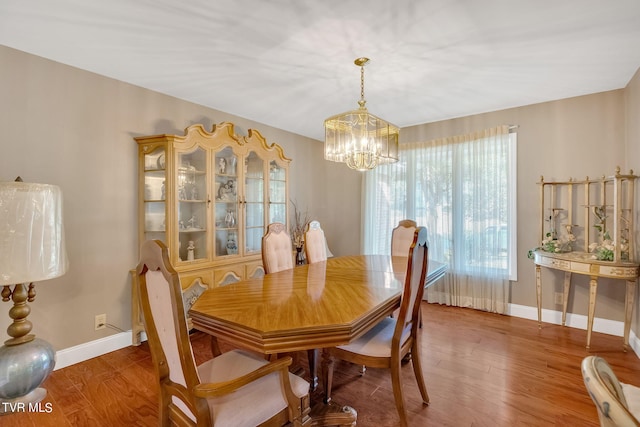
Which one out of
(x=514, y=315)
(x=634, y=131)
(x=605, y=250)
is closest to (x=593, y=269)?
(x=605, y=250)

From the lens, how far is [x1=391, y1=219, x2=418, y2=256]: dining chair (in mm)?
3229

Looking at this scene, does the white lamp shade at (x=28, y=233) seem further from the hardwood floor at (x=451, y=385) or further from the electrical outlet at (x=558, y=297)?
the electrical outlet at (x=558, y=297)

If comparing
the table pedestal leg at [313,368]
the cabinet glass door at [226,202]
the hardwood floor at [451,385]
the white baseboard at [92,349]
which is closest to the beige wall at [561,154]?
the hardwood floor at [451,385]

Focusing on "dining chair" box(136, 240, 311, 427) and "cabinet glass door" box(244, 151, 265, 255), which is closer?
"dining chair" box(136, 240, 311, 427)

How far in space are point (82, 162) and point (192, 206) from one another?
94 centimetres

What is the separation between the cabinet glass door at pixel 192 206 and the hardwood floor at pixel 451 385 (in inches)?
35.0

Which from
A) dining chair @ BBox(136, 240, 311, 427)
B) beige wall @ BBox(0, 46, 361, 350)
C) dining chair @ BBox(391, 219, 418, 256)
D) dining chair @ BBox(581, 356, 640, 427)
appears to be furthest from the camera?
dining chair @ BBox(391, 219, 418, 256)

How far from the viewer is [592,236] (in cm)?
295

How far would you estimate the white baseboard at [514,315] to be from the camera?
7.63ft

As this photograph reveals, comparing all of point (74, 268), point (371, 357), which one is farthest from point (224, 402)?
point (74, 268)

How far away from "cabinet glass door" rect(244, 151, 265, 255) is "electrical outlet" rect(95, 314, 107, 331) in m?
1.39

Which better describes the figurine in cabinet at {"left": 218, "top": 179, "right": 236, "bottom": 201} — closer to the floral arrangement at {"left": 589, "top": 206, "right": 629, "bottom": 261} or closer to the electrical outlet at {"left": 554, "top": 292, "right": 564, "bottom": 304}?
the floral arrangement at {"left": 589, "top": 206, "right": 629, "bottom": 261}

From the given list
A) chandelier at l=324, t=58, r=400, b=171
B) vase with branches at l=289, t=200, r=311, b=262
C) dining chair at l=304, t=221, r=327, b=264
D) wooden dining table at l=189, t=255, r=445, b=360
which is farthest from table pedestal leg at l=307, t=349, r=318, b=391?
vase with branches at l=289, t=200, r=311, b=262

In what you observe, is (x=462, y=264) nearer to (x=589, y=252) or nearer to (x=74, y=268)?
(x=589, y=252)
